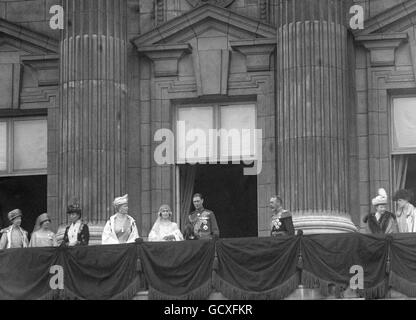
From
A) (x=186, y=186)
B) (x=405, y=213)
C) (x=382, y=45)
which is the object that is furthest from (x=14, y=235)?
(x=382, y=45)

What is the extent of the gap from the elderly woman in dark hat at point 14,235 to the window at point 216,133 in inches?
229

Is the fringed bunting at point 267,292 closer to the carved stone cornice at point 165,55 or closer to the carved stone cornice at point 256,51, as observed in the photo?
the carved stone cornice at point 256,51

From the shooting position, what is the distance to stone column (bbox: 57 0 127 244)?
173 ft

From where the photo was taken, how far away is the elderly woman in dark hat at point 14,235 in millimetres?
50469

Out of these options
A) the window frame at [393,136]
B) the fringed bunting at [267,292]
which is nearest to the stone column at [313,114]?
the window frame at [393,136]

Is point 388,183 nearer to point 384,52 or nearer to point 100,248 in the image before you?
point 384,52

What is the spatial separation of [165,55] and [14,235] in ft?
24.9

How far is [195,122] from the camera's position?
180 feet

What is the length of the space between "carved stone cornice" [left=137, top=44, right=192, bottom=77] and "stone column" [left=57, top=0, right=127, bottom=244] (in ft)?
3.21

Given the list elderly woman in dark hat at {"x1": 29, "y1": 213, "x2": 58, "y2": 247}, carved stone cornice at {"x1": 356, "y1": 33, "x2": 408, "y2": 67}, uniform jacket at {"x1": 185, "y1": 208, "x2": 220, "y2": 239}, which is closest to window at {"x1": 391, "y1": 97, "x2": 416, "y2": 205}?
carved stone cornice at {"x1": 356, "y1": 33, "x2": 408, "y2": 67}

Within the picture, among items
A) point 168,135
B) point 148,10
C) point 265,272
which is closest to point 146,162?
point 168,135

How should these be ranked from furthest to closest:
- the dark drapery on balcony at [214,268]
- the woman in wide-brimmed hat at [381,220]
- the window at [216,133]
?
→ the window at [216,133]
the woman in wide-brimmed hat at [381,220]
the dark drapery on balcony at [214,268]

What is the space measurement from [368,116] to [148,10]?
7147mm

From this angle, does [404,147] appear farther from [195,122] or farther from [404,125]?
[195,122]
